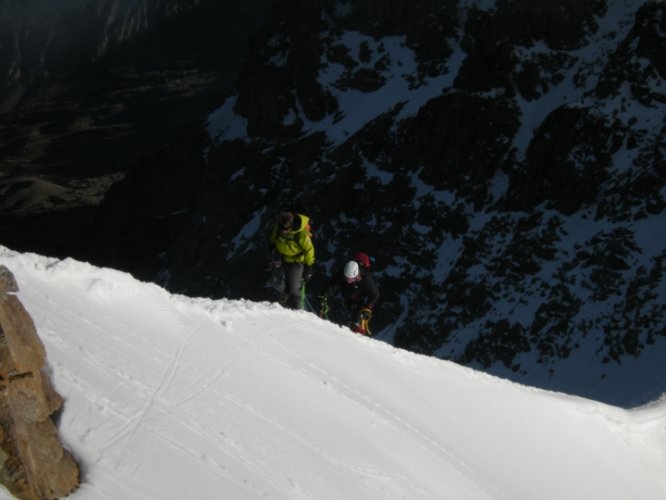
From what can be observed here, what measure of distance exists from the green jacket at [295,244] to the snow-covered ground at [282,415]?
2.92ft

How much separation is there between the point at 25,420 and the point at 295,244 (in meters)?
6.10

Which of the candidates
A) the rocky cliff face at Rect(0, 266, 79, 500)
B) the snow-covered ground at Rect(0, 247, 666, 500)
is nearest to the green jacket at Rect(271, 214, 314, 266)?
the snow-covered ground at Rect(0, 247, 666, 500)

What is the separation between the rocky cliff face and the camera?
4.52 metres

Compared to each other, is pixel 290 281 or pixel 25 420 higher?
pixel 25 420

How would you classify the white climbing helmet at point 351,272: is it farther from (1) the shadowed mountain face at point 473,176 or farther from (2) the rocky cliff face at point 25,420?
(2) the rocky cliff face at point 25,420

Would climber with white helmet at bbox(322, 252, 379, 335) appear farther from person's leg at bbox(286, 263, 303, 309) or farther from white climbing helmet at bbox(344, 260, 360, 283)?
person's leg at bbox(286, 263, 303, 309)

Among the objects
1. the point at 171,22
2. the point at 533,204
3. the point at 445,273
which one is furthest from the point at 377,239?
the point at 171,22

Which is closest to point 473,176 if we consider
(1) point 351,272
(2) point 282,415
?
(1) point 351,272

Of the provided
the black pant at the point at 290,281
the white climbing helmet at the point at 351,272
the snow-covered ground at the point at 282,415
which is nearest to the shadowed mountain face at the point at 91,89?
the black pant at the point at 290,281

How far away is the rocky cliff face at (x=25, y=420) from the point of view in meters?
4.52

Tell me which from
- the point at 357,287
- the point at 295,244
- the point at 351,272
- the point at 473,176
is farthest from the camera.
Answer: the point at 473,176

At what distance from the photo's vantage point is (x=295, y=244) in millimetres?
10625

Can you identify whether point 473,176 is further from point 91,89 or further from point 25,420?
point 91,89

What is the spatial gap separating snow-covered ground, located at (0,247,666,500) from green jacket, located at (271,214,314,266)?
2.92ft
